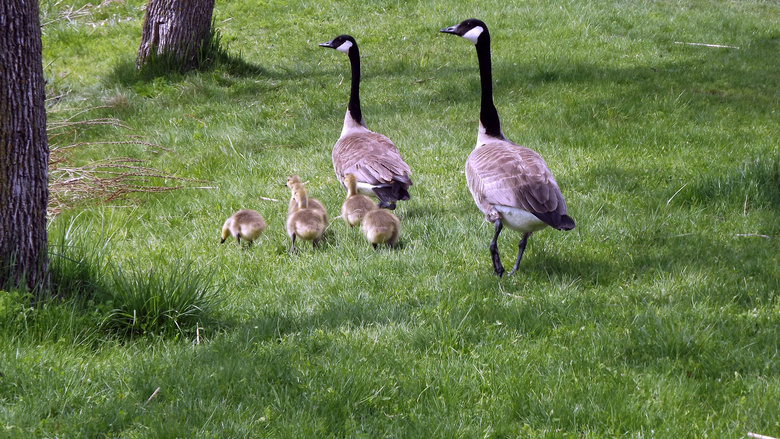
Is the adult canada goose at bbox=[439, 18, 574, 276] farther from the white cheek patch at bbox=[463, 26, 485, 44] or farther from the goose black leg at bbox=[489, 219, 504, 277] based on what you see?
the white cheek patch at bbox=[463, 26, 485, 44]

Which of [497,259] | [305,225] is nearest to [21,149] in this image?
[305,225]

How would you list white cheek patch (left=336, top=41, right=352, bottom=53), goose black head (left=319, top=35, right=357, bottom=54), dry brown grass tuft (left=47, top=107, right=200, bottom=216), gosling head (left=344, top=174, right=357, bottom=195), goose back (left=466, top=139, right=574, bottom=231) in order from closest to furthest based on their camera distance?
goose back (left=466, top=139, right=574, bottom=231), gosling head (left=344, top=174, right=357, bottom=195), dry brown grass tuft (left=47, top=107, right=200, bottom=216), goose black head (left=319, top=35, right=357, bottom=54), white cheek patch (left=336, top=41, right=352, bottom=53)

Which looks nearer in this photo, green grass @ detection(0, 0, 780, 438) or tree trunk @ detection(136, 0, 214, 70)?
green grass @ detection(0, 0, 780, 438)

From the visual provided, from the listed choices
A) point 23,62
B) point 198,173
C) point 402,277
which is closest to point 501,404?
point 402,277

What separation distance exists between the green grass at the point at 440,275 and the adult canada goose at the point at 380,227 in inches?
6.9

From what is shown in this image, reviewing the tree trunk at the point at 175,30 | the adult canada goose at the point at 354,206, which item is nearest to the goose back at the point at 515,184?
the adult canada goose at the point at 354,206

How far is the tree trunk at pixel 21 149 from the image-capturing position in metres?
3.98

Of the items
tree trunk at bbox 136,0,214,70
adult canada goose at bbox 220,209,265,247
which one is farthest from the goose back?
tree trunk at bbox 136,0,214,70

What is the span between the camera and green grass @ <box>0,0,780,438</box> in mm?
3531

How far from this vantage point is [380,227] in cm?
571

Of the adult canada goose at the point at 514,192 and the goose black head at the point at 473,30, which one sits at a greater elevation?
the goose black head at the point at 473,30

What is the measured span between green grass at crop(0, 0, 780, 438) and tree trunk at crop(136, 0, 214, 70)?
511mm

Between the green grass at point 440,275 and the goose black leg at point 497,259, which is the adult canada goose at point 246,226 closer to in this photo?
the green grass at point 440,275

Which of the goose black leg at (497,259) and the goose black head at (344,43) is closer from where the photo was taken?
the goose black leg at (497,259)
